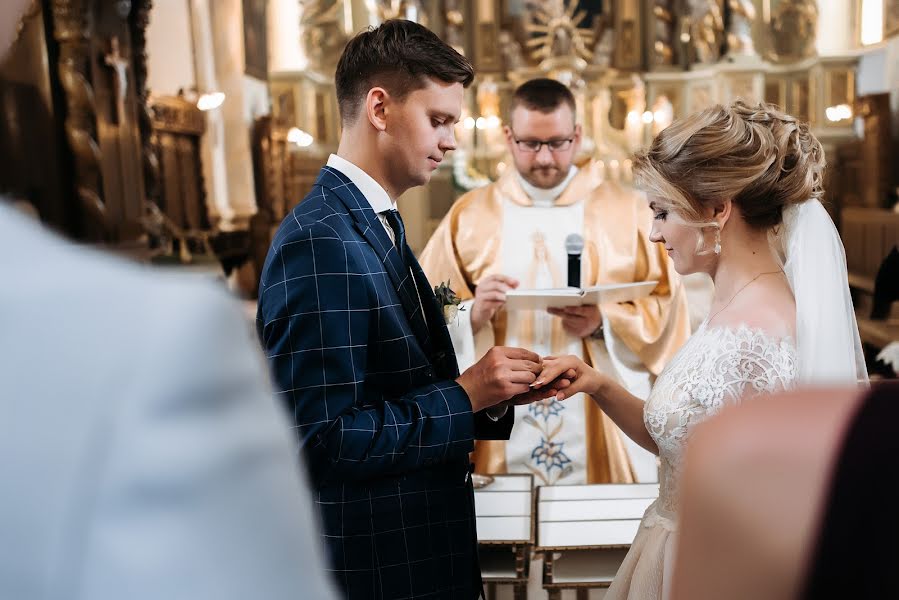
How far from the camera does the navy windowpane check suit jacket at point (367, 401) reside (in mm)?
1735

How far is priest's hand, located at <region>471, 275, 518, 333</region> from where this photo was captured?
3.37m

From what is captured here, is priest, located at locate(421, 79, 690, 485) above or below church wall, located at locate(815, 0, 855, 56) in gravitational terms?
below

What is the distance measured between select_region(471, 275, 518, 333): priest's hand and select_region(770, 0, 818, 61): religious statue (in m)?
7.25

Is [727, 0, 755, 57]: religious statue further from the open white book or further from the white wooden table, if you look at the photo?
the white wooden table

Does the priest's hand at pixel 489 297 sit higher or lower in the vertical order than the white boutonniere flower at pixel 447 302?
lower

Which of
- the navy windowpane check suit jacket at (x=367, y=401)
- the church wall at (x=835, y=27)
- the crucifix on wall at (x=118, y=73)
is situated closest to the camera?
the navy windowpane check suit jacket at (x=367, y=401)

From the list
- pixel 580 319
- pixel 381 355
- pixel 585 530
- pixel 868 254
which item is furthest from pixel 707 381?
pixel 868 254

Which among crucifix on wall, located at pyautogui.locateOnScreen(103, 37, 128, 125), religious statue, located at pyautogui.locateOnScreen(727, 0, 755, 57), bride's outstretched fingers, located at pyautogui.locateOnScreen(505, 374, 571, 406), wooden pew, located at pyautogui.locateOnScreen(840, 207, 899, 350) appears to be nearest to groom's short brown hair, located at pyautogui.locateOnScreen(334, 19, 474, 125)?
bride's outstretched fingers, located at pyautogui.locateOnScreen(505, 374, 571, 406)

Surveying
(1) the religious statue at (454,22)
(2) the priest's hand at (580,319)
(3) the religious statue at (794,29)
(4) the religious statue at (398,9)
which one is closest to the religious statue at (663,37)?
(3) the religious statue at (794,29)

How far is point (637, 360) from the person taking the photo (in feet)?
12.4

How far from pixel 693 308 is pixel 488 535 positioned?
4.91 meters

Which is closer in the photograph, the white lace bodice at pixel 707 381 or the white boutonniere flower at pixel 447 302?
the white lace bodice at pixel 707 381

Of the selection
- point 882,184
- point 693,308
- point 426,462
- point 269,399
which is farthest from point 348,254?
point 882,184

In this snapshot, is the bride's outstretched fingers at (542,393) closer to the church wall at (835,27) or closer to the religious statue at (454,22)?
the church wall at (835,27)
